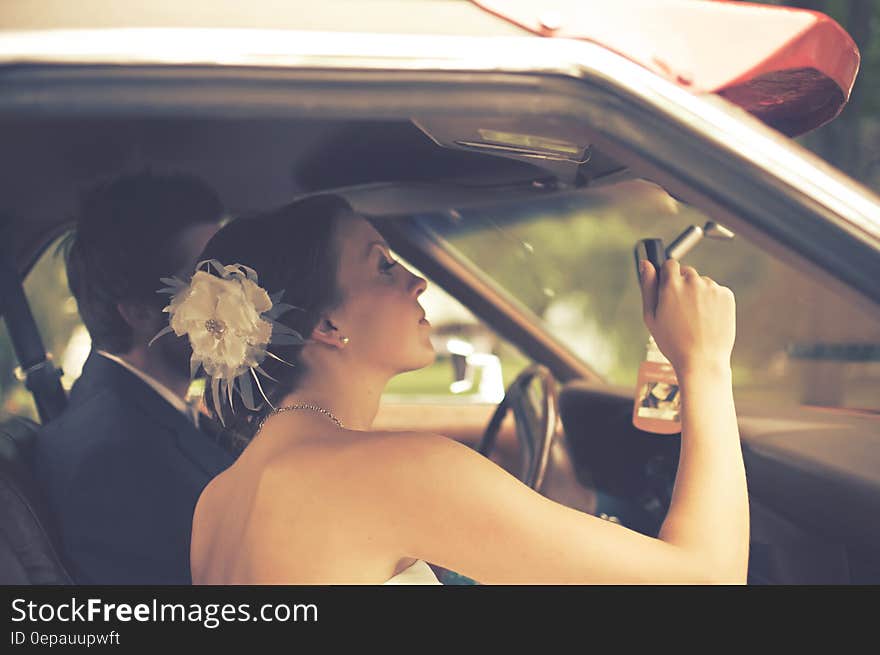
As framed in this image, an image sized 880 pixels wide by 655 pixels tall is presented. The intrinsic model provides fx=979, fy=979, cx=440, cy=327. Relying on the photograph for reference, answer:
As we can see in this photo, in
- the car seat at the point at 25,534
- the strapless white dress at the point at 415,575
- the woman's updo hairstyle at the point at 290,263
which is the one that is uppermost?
the woman's updo hairstyle at the point at 290,263

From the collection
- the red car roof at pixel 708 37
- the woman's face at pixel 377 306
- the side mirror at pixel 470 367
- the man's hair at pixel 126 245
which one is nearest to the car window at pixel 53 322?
the man's hair at pixel 126 245

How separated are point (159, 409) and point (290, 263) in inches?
21.1

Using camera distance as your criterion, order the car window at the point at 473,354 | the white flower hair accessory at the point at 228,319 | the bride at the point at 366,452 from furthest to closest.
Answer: the car window at the point at 473,354 < the white flower hair accessory at the point at 228,319 < the bride at the point at 366,452

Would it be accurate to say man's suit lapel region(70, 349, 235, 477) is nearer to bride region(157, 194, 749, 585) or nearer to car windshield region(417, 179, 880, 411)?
bride region(157, 194, 749, 585)

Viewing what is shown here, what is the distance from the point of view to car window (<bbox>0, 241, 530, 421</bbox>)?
7.97 feet

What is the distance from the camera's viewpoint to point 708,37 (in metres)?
1.09

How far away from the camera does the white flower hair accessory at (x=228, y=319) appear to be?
1.52 metres

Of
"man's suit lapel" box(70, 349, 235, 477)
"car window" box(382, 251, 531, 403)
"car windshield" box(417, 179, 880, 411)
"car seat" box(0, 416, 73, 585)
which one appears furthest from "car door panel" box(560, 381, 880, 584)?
"car seat" box(0, 416, 73, 585)

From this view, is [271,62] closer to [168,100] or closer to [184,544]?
[168,100]

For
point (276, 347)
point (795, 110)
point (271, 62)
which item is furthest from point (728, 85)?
point (276, 347)

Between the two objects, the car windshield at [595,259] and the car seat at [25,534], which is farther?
the car windshield at [595,259]

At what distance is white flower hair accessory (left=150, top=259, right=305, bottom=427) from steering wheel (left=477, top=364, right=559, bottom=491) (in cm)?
112

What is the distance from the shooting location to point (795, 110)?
124 cm

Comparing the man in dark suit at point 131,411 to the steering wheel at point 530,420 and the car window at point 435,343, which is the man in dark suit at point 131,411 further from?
the steering wheel at point 530,420
